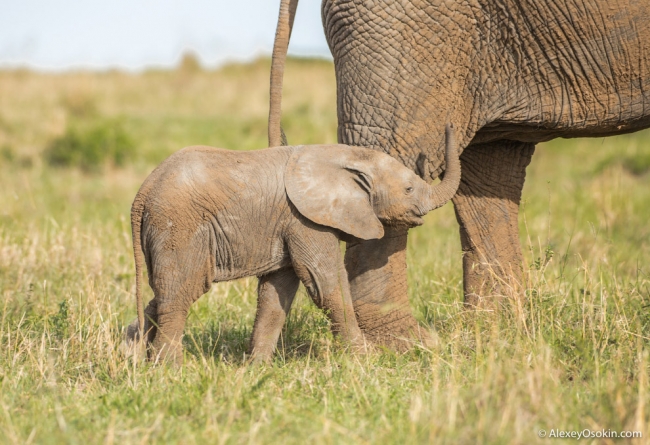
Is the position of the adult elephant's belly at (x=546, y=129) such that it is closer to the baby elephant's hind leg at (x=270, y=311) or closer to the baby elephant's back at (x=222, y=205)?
the baby elephant's back at (x=222, y=205)

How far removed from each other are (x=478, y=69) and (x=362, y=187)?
2.61 feet

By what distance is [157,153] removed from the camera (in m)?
11.1

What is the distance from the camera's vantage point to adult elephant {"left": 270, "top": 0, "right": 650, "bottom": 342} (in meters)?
4.34

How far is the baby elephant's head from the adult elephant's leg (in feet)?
2.49

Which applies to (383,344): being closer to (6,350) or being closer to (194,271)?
(194,271)

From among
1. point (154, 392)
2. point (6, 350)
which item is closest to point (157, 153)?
point (6, 350)

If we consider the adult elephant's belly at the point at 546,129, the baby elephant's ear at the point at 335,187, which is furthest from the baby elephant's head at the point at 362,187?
the adult elephant's belly at the point at 546,129

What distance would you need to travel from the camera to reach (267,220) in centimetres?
419

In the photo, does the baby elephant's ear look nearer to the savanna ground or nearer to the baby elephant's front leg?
the baby elephant's front leg

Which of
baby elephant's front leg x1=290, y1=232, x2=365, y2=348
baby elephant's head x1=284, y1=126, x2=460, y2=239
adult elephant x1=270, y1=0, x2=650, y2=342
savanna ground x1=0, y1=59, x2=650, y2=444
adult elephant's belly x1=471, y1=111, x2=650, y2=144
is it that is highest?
adult elephant x1=270, y1=0, x2=650, y2=342

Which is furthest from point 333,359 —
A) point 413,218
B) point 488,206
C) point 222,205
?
point 488,206

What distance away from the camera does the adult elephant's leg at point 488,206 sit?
5.12 meters

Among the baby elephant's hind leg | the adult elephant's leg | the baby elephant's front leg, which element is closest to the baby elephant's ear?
the baby elephant's front leg

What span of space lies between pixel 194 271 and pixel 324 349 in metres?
0.79
